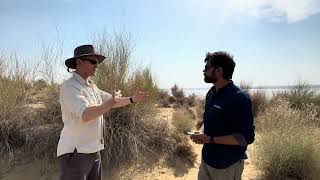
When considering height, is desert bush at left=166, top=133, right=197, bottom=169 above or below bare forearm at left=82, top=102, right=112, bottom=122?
below

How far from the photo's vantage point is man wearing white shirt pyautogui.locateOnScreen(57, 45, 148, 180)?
382cm

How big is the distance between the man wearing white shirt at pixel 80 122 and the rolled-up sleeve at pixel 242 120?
3.42 feet

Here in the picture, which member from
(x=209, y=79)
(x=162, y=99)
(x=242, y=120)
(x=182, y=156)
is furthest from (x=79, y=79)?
(x=162, y=99)

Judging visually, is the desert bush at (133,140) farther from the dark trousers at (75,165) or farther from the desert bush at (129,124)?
the dark trousers at (75,165)

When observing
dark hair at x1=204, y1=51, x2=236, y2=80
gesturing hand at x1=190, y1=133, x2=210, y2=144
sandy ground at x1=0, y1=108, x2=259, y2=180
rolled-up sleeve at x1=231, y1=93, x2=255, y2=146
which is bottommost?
sandy ground at x1=0, y1=108, x2=259, y2=180

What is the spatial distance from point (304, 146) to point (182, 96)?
13.8m

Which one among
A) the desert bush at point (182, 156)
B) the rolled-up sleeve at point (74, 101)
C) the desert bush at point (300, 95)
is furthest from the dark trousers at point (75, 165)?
the desert bush at point (300, 95)

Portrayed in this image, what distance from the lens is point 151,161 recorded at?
7715 millimetres

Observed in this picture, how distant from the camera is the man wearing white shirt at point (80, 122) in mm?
3822

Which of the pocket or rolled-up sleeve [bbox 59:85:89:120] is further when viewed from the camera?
the pocket

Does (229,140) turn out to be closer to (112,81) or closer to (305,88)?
(112,81)

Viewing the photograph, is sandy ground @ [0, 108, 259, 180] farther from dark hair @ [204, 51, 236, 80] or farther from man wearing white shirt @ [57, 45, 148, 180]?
dark hair @ [204, 51, 236, 80]

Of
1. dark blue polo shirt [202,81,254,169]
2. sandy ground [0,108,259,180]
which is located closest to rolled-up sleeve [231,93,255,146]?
dark blue polo shirt [202,81,254,169]

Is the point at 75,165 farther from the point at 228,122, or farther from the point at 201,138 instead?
the point at 228,122
